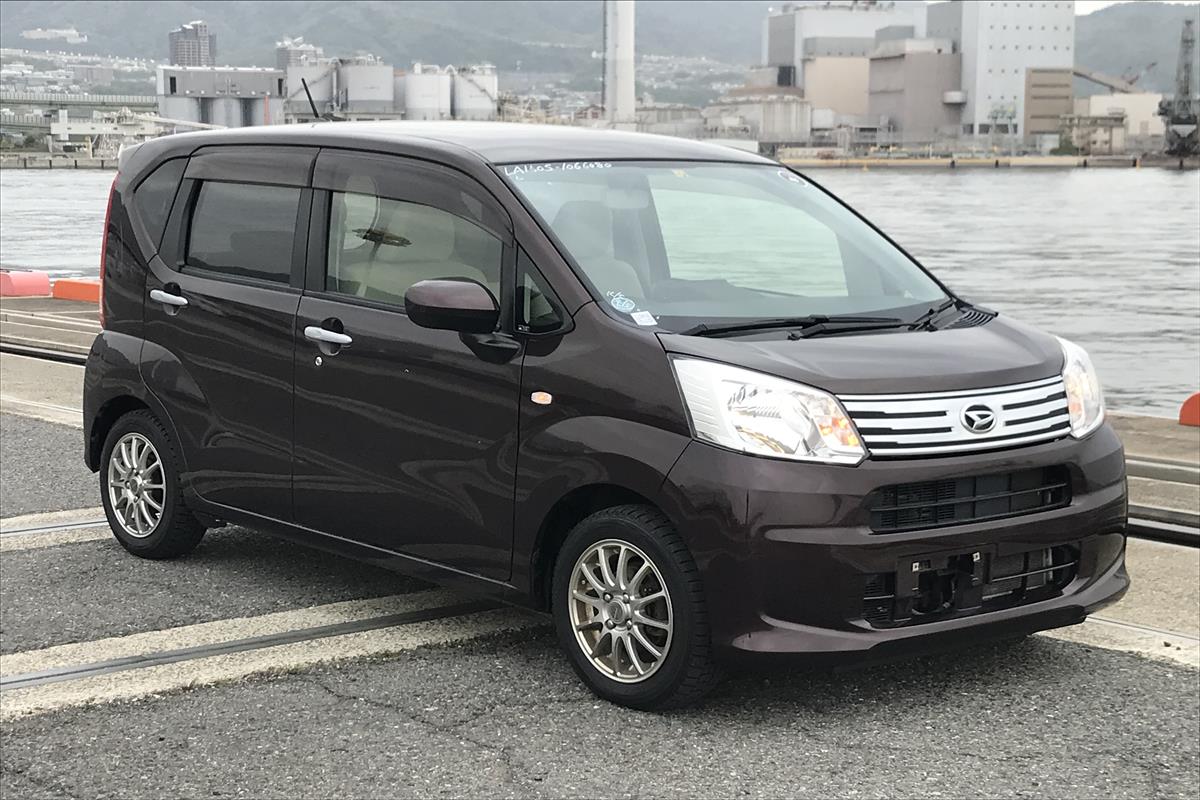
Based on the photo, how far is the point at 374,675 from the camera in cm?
495

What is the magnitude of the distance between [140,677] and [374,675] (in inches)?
29.2

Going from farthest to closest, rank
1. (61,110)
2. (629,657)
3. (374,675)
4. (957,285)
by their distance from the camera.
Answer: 1. (61,110)
2. (957,285)
3. (374,675)
4. (629,657)

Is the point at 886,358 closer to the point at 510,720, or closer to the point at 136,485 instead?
the point at 510,720

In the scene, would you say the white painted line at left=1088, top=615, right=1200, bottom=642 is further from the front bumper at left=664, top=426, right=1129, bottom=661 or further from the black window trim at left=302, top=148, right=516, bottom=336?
the black window trim at left=302, top=148, right=516, bottom=336

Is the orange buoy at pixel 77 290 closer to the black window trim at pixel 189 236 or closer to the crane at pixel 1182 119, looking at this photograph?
the black window trim at pixel 189 236

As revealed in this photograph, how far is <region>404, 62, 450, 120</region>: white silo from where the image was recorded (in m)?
187

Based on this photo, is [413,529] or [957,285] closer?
[413,529]

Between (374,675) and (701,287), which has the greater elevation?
(701,287)

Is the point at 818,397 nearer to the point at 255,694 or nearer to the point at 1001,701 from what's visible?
the point at 1001,701

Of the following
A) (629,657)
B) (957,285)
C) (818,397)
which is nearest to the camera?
(818,397)

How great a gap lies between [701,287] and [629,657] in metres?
1.20

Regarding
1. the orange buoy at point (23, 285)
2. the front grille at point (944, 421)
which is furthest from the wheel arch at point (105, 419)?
the orange buoy at point (23, 285)

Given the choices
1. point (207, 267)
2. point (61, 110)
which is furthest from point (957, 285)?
point (61, 110)

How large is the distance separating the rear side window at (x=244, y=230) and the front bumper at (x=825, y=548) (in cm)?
206
